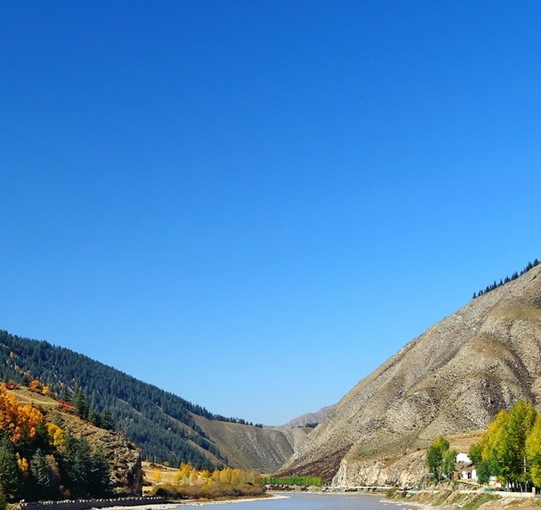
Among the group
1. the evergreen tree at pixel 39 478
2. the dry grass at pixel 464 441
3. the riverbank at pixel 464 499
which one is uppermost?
Answer: the dry grass at pixel 464 441

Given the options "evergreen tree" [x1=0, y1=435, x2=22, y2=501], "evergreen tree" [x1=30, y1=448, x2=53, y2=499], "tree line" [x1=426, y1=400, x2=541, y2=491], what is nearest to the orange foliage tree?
"evergreen tree" [x1=30, y1=448, x2=53, y2=499]

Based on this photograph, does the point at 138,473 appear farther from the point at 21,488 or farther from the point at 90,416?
the point at 21,488

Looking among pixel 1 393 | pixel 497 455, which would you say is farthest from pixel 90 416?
pixel 497 455

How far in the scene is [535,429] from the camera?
93750 millimetres

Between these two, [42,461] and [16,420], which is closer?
[42,461]

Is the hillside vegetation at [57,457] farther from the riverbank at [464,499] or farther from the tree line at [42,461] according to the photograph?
the riverbank at [464,499]

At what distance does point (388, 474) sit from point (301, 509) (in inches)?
2663

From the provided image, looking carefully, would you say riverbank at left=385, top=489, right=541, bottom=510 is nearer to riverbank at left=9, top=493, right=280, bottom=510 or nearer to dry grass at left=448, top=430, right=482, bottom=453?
dry grass at left=448, top=430, right=482, bottom=453

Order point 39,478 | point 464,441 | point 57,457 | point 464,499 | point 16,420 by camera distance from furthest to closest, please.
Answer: point 464,441 → point 16,420 → point 57,457 → point 39,478 → point 464,499

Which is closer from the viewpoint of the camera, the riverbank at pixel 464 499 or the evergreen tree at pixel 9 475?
the riverbank at pixel 464 499

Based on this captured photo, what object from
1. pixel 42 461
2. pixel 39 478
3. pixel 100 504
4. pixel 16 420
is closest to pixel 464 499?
pixel 100 504

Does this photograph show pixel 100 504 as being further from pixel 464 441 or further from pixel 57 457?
pixel 464 441

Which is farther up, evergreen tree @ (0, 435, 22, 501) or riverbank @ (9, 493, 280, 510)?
evergreen tree @ (0, 435, 22, 501)

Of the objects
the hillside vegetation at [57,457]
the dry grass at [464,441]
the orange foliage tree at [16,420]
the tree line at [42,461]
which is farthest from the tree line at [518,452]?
the orange foliage tree at [16,420]
